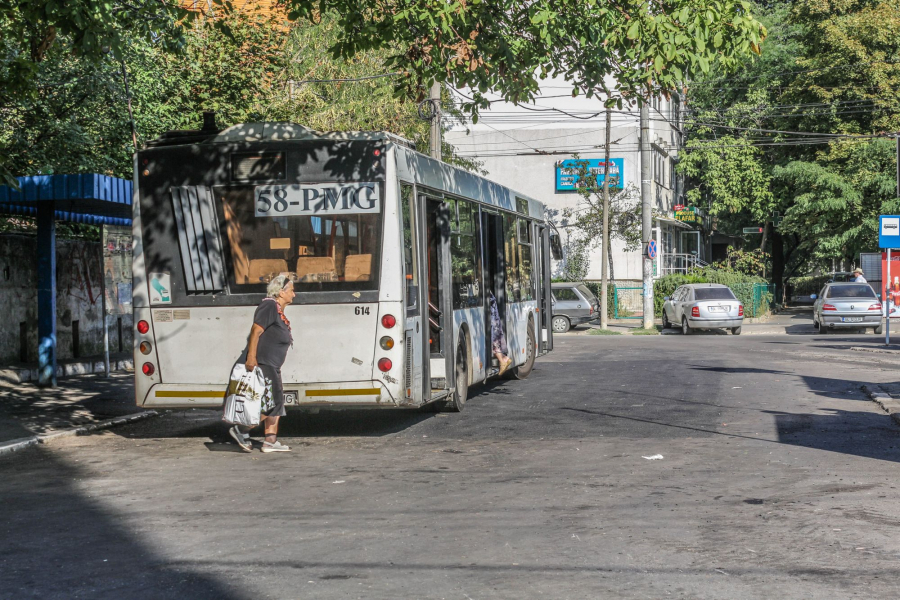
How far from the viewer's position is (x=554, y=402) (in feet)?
49.7

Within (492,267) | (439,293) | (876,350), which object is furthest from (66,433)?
(876,350)

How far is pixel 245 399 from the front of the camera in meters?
10.8

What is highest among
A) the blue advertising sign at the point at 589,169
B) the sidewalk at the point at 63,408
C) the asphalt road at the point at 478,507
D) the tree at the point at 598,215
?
the blue advertising sign at the point at 589,169

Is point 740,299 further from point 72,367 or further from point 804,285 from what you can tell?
point 804,285

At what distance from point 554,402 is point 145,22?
285 inches

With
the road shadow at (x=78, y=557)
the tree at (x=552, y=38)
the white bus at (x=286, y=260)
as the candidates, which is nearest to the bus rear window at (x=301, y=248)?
the white bus at (x=286, y=260)

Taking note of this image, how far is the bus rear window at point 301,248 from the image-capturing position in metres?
11.4

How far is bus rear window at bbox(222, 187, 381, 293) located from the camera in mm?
11383

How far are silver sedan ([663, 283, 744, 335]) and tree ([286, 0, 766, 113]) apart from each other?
20418 millimetres

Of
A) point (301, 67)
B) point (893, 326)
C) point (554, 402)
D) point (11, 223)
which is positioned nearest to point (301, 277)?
point (554, 402)

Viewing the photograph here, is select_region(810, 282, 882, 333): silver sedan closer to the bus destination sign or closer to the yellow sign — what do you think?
the yellow sign

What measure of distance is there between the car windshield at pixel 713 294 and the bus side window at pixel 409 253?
23975mm

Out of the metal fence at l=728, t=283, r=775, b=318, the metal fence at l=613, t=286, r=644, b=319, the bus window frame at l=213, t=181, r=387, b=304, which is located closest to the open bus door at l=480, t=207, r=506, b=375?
the bus window frame at l=213, t=181, r=387, b=304

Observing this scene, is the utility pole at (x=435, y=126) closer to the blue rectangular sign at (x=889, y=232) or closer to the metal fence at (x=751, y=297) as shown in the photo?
the blue rectangular sign at (x=889, y=232)
